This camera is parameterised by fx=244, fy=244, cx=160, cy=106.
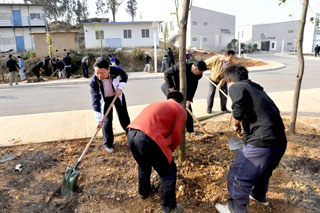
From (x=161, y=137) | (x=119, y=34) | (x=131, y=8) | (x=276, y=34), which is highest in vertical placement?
(x=131, y=8)

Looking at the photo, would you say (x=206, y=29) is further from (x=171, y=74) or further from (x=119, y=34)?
(x=171, y=74)

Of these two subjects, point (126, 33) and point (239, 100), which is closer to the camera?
point (239, 100)

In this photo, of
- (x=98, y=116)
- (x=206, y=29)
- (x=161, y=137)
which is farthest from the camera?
(x=206, y=29)

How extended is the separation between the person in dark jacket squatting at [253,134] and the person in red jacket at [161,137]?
1.87 ft

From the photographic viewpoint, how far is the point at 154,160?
2.34 metres

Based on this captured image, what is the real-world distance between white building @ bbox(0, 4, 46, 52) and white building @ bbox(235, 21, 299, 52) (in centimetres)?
3491

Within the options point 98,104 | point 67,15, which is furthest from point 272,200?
point 67,15

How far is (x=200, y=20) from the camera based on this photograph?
3738 cm

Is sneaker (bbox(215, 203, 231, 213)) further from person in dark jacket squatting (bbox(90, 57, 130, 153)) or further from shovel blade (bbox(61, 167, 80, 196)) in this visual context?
person in dark jacket squatting (bbox(90, 57, 130, 153))

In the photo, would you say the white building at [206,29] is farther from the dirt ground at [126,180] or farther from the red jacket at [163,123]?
the red jacket at [163,123]

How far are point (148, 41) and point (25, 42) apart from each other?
15.6 meters

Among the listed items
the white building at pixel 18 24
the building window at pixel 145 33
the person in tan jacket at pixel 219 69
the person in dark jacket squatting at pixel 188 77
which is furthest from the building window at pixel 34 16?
the person in dark jacket squatting at pixel 188 77

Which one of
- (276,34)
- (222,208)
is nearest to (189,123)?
(222,208)

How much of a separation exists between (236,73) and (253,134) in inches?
23.3
